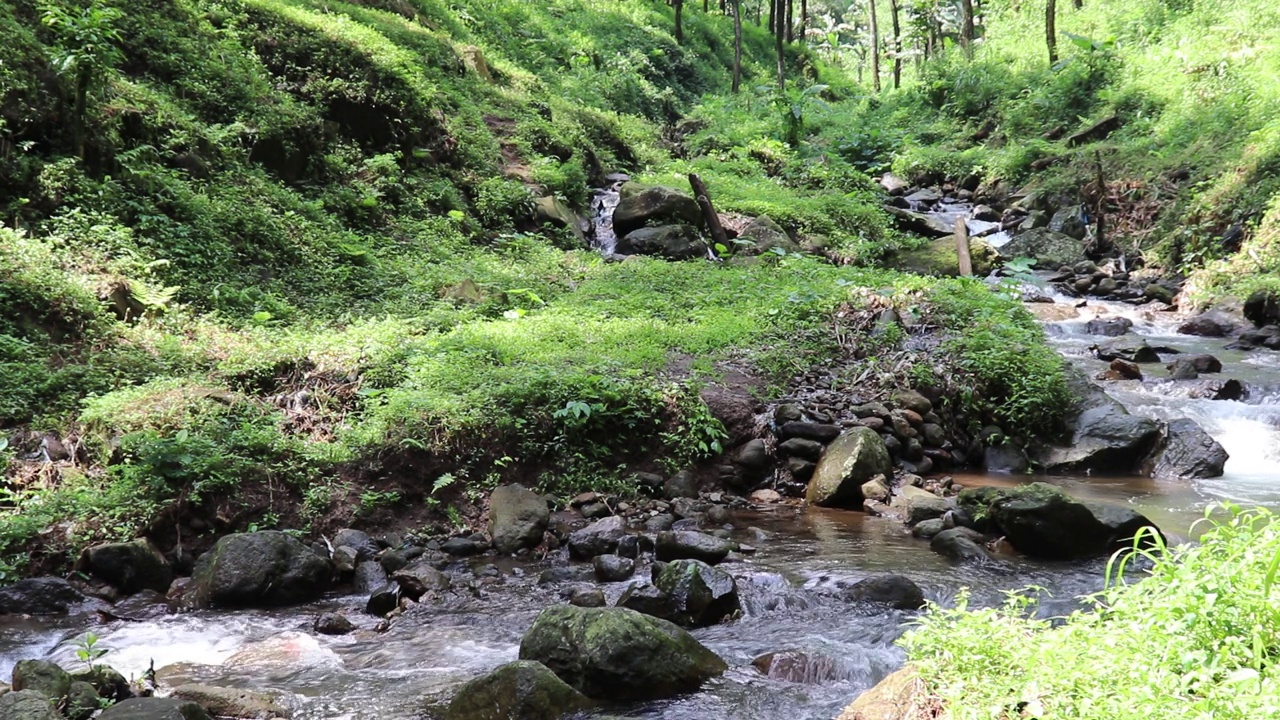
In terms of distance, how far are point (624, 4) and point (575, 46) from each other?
11554 mm

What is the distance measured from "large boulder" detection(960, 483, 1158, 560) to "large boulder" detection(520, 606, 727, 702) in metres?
3.44

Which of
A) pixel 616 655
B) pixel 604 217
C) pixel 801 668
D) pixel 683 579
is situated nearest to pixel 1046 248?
pixel 604 217

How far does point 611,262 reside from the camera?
16.7 metres

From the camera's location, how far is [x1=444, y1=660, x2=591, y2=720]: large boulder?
5035mm

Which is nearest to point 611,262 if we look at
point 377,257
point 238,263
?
point 377,257

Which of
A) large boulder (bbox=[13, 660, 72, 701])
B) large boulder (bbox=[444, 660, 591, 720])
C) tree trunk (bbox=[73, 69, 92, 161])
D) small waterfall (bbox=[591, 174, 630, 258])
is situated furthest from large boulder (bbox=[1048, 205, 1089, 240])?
large boulder (bbox=[13, 660, 72, 701])

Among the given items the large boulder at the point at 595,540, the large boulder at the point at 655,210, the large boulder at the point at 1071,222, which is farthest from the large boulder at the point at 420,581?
the large boulder at the point at 1071,222

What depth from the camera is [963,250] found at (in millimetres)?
17672

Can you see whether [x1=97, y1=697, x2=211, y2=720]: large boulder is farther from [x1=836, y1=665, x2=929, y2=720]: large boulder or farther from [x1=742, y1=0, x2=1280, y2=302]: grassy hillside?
[x1=742, y1=0, x2=1280, y2=302]: grassy hillside

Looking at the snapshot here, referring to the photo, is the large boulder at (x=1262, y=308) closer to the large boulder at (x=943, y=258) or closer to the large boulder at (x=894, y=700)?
the large boulder at (x=943, y=258)

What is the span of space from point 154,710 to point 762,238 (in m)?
14.9

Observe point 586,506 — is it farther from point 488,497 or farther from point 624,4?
point 624,4

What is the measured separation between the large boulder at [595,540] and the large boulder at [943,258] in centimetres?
1140

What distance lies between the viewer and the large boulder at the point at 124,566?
6984 mm
